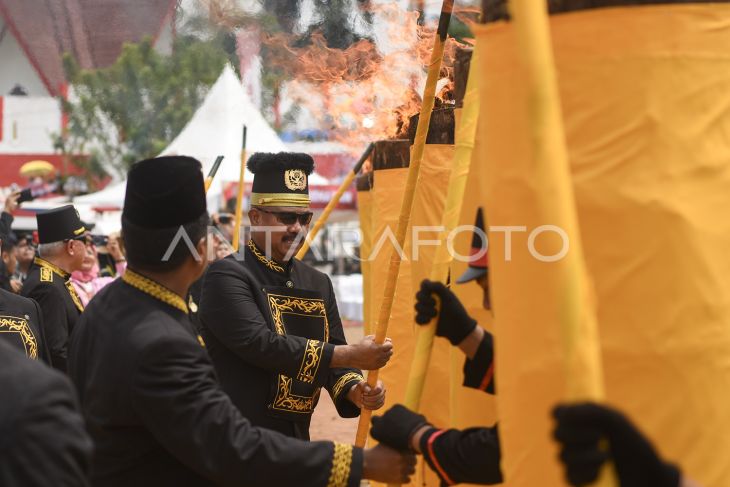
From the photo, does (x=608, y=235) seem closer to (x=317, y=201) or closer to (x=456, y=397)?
(x=456, y=397)

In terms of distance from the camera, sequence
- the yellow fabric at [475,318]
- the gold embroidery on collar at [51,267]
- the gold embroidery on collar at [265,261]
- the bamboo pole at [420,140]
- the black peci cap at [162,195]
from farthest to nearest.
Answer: the gold embroidery on collar at [51,267] < the gold embroidery on collar at [265,261] < the yellow fabric at [475,318] < the bamboo pole at [420,140] < the black peci cap at [162,195]

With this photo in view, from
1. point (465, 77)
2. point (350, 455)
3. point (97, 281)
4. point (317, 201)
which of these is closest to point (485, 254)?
point (350, 455)

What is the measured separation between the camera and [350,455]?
3.31 m

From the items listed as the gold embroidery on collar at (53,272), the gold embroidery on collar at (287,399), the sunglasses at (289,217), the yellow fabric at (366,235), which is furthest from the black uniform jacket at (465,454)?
the yellow fabric at (366,235)

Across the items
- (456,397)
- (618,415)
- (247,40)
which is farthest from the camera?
(247,40)

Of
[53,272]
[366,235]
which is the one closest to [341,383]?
[53,272]

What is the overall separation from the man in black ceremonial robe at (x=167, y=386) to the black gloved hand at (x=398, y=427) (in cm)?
6

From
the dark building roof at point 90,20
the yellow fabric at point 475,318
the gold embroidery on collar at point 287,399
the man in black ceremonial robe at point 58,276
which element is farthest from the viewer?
the dark building roof at point 90,20

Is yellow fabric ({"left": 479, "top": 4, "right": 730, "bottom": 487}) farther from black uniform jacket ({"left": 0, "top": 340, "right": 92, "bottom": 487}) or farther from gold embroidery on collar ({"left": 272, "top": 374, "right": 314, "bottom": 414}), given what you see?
gold embroidery on collar ({"left": 272, "top": 374, "right": 314, "bottom": 414})

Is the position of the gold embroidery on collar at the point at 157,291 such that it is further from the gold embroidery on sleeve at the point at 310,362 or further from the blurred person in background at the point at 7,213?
the blurred person in background at the point at 7,213

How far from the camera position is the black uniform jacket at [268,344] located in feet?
15.3

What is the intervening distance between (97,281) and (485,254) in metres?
6.91

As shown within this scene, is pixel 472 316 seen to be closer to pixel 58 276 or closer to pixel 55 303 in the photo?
pixel 55 303

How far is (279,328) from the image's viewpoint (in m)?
4.92
